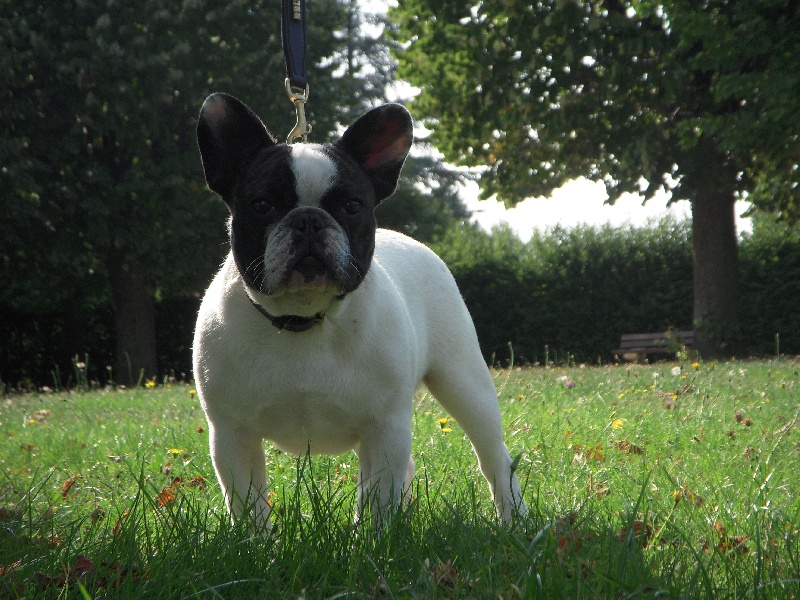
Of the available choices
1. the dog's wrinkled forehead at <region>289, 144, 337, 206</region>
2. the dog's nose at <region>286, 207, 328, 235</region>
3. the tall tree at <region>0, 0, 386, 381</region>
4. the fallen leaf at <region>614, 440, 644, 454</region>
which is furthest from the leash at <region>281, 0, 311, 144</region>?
the tall tree at <region>0, 0, 386, 381</region>

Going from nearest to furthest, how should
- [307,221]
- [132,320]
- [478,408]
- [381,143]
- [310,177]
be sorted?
[307,221] < [310,177] < [381,143] < [478,408] < [132,320]

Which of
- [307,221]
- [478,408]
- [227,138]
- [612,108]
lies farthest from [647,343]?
[307,221]

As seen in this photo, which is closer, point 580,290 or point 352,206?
point 352,206

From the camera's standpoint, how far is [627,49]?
14.8 metres

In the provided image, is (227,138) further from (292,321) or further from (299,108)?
(292,321)

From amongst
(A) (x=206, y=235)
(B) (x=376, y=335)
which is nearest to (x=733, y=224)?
(A) (x=206, y=235)

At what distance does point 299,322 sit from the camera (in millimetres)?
3236

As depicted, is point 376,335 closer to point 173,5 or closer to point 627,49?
point 627,49

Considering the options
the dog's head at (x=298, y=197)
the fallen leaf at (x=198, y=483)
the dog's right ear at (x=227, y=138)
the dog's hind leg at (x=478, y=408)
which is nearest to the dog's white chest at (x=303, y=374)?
the dog's head at (x=298, y=197)

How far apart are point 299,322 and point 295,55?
147cm

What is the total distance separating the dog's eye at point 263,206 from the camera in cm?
329

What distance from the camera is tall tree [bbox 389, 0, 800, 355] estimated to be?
14641mm

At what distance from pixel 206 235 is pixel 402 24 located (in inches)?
225

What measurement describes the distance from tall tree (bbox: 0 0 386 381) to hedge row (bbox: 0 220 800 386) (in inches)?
65.2
